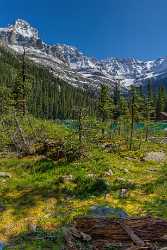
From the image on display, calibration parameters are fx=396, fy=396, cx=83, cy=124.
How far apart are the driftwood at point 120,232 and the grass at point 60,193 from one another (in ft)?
3.52

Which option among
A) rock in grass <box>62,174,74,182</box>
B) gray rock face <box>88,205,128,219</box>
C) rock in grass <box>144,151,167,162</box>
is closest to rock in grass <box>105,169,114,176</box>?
rock in grass <box>62,174,74,182</box>

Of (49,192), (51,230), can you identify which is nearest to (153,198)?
(49,192)

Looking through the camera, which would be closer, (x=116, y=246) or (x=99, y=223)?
(x=116, y=246)

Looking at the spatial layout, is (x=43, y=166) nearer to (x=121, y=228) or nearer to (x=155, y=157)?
(x=121, y=228)

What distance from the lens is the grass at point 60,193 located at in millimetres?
17797

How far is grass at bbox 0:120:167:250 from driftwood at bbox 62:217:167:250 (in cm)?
107

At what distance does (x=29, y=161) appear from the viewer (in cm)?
3025

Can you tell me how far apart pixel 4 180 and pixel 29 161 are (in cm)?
511

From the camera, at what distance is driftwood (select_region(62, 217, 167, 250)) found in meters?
14.2

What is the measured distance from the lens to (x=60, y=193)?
2280 cm

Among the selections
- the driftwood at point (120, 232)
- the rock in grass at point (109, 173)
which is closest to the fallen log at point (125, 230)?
the driftwood at point (120, 232)

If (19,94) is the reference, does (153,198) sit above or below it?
below

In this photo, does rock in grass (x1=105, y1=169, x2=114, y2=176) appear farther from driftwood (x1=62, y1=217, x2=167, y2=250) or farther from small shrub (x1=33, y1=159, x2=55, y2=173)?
driftwood (x1=62, y1=217, x2=167, y2=250)

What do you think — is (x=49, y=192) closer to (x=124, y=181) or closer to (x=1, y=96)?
(x=124, y=181)
